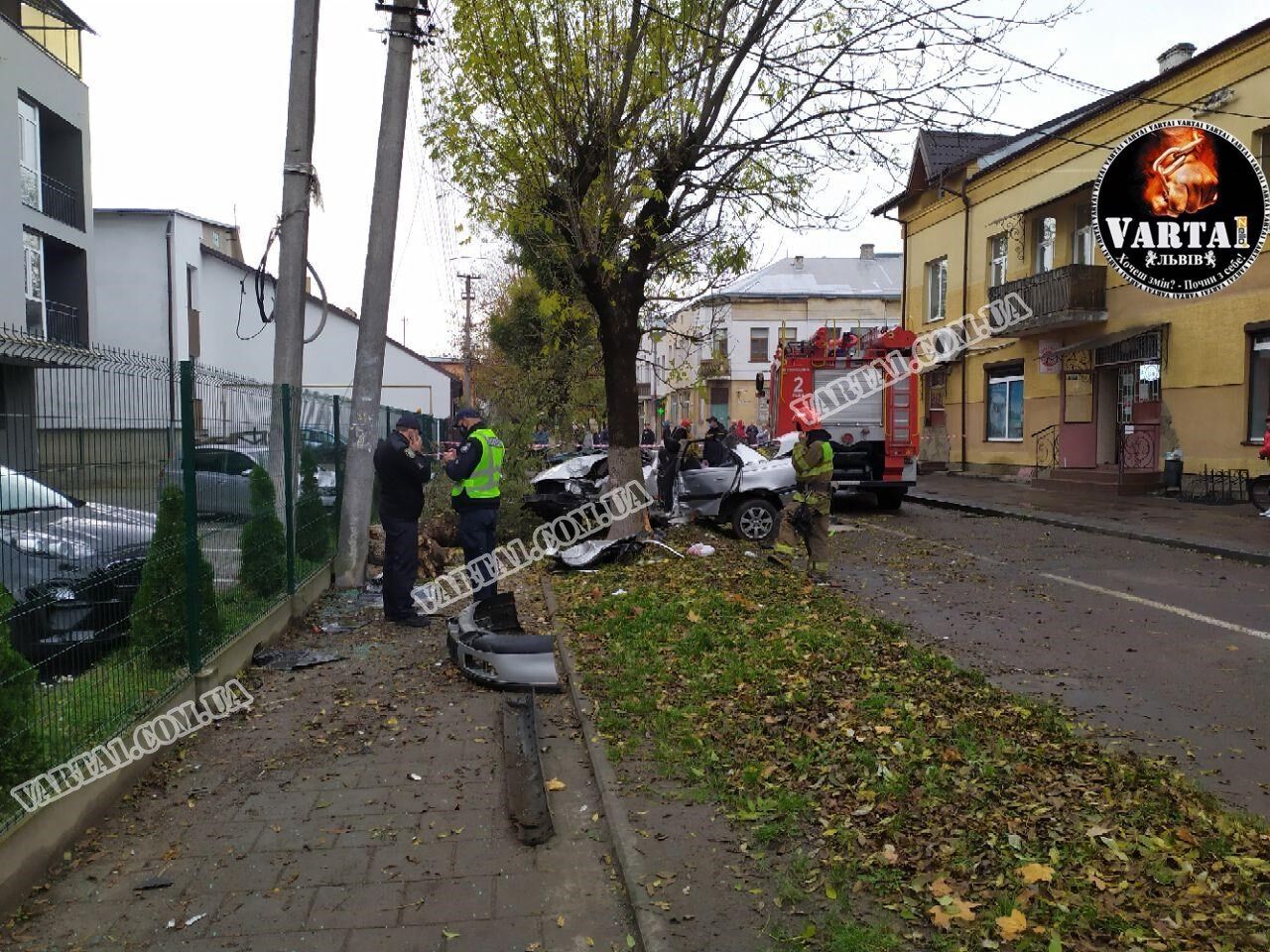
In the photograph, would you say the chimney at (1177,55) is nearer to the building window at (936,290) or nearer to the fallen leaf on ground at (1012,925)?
the building window at (936,290)

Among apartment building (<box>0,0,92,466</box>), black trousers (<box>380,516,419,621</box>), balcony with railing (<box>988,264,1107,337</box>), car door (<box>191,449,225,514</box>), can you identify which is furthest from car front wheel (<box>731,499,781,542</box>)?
apartment building (<box>0,0,92,466</box>)

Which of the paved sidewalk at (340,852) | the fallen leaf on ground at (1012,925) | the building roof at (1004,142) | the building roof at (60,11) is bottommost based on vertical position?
the paved sidewalk at (340,852)

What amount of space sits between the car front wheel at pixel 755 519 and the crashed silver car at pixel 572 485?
140cm

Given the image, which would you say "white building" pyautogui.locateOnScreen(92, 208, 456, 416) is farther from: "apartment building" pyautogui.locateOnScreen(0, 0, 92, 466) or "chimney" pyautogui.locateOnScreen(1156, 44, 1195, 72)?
"chimney" pyautogui.locateOnScreen(1156, 44, 1195, 72)

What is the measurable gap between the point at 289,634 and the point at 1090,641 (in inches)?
252

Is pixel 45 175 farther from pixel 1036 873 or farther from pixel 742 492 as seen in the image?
pixel 1036 873

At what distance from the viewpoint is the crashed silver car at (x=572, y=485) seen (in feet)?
42.4

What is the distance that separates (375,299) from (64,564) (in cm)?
601

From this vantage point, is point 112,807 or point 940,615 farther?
point 940,615

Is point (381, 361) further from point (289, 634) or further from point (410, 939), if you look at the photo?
point (410, 939)

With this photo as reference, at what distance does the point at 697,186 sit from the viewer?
35.3ft

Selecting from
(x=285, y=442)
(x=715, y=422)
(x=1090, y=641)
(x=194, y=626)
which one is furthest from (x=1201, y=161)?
(x=194, y=626)

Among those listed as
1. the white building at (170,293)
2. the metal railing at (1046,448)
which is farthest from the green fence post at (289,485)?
the metal railing at (1046,448)

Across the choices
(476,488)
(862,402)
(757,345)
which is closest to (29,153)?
(476,488)
